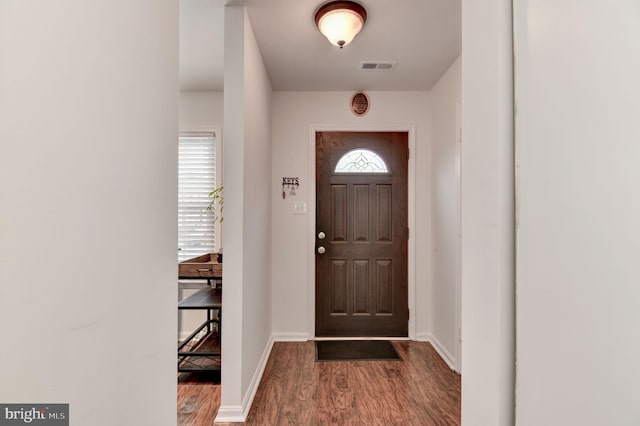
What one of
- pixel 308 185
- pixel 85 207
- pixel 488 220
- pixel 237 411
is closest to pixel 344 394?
pixel 237 411

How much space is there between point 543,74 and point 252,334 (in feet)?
7.89

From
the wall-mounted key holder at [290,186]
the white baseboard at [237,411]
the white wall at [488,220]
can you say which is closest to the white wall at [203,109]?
the wall-mounted key holder at [290,186]

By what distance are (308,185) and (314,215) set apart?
32 centimetres

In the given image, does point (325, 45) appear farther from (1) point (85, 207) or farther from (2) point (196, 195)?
(1) point (85, 207)

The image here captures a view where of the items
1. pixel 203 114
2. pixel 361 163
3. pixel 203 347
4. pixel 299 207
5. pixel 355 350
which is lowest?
pixel 355 350

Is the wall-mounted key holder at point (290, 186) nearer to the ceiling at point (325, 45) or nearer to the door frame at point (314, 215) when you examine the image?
the door frame at point (314, 215)

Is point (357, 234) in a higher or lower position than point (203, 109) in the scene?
lower

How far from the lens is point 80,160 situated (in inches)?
27.9

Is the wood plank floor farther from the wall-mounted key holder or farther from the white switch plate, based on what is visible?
the wall-mounted key holder

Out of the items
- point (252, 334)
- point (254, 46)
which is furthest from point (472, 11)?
point (252, 334)

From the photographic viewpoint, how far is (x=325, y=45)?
2.67 metres

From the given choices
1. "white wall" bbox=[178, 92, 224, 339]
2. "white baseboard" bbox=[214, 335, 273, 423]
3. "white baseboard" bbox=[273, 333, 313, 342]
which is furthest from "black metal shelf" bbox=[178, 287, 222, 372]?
"white wall" bbox=[178, 92, 224, 339]

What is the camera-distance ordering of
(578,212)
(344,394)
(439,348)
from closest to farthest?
(578,212) → (344,394) → (439,348)

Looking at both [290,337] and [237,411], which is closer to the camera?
[237,411]
